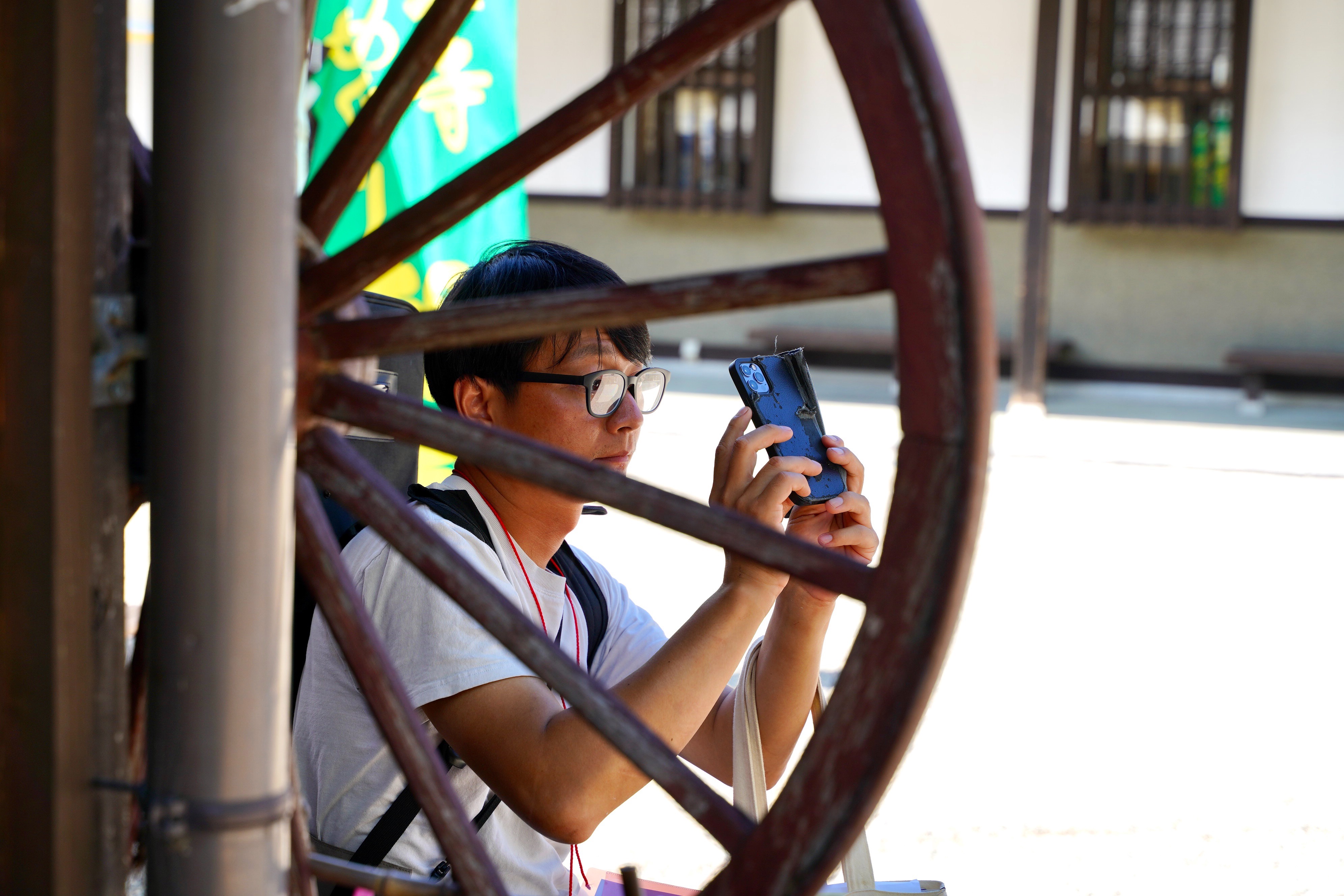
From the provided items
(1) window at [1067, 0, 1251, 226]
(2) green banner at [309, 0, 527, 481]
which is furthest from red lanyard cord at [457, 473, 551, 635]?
(1) window at [1067, 0, 1251, 226]

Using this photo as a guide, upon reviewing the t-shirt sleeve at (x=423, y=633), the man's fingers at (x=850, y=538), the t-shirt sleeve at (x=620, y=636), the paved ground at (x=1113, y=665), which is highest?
the man's fingers at (x=850, y=538)

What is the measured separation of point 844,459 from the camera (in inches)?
49.8

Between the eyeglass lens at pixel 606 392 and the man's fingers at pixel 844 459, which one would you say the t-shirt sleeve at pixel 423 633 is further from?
the man's fingers at pixel 844 459

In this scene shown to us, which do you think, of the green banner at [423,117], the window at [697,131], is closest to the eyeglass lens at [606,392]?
the green banner at [423,117]

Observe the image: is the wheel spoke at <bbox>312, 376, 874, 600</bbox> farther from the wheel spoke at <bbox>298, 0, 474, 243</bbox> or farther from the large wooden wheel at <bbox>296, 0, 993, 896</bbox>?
the wheel spoke at <bbox>298, 0, 474, 243</bbox>

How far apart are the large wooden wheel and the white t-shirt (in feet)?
1.21

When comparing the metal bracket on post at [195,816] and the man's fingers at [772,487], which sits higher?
the man's fingers at [772,487]

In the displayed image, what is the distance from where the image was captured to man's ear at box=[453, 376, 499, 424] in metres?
1.53

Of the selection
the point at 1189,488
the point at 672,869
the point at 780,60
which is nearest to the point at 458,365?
the point at 672,869

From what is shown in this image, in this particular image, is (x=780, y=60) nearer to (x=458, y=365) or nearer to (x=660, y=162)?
(x=660, y=162)

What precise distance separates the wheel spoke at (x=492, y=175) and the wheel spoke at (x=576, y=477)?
7 centimetres

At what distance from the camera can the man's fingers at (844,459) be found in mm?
1258

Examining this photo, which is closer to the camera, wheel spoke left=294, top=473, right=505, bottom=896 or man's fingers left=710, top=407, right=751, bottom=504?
wheel spoke left=294, top=473, right=505, bottom=896

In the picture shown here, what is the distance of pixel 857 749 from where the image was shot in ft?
2.48
